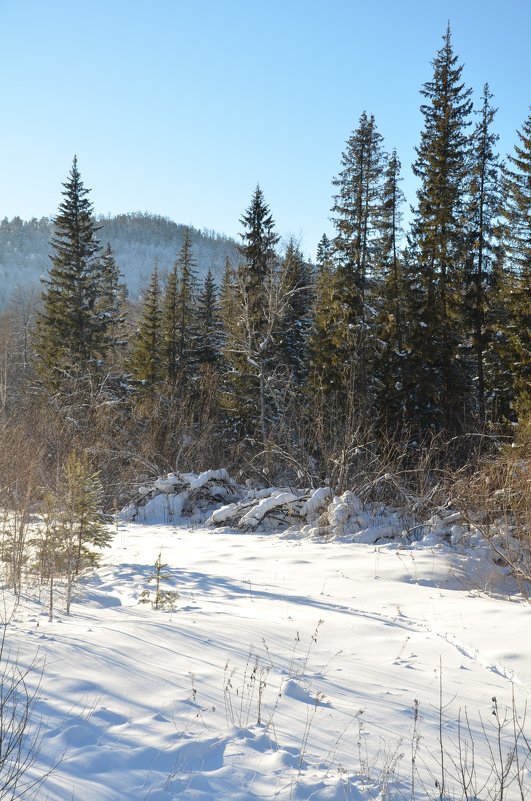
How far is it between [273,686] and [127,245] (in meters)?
180

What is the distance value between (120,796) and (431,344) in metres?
22.2

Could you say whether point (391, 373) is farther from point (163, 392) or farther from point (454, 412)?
point (163, 392)

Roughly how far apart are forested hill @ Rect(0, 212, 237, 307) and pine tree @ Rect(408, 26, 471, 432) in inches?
5403

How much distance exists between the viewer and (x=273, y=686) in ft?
13.8

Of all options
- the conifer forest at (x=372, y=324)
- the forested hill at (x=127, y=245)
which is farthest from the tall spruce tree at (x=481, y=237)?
the forested hill at (x=127, y=245)

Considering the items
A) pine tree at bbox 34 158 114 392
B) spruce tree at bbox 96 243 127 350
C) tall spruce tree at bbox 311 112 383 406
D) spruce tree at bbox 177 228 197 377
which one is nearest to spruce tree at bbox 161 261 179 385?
spruce tree at bbox 177 228 197 377

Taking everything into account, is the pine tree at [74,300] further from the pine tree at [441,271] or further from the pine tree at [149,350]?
the pine tree at [441,271]

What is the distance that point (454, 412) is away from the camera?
23297 millimetres

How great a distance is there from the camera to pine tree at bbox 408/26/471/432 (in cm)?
2330

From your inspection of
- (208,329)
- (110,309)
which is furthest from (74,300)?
(208,329)

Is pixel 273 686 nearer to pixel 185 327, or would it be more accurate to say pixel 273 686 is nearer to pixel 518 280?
pixel 518 280

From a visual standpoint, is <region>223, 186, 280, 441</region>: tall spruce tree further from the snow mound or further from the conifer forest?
the snow mound

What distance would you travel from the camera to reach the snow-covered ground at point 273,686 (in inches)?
119

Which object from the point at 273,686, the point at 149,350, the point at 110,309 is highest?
the point at 110,309
